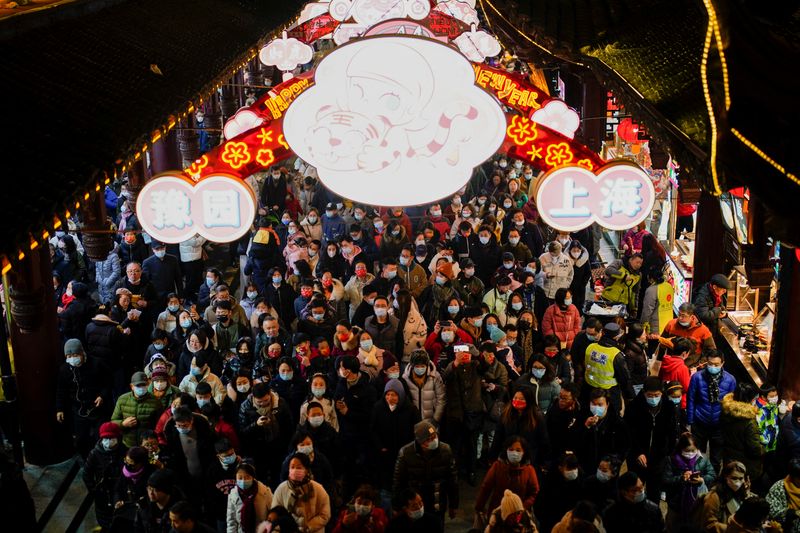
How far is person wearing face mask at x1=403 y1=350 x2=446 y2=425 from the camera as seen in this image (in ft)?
34.0

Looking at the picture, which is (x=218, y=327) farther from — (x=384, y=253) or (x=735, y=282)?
(x=735, y=282)

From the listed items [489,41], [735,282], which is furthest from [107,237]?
[489,41]

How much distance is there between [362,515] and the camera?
826cm

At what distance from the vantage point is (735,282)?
48.7ft

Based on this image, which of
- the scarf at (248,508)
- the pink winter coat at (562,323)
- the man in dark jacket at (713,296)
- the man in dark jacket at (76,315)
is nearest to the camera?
the scarf at (248,508)

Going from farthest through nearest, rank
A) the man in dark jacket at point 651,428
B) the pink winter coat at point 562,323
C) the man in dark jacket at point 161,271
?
1. the man in dark jacket at point 161,271
2. the pink winter coat at point 562,323
3. the man in dark jacket at point 651,428

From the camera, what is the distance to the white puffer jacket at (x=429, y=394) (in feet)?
34.1

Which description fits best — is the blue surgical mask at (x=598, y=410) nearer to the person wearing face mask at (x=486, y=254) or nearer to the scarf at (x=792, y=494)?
the scarf at (x=792, y=494)

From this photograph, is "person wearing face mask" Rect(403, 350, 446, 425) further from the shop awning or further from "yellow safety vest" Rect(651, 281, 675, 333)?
"yellow safety vest" Rect(651, 281, 675, 333)

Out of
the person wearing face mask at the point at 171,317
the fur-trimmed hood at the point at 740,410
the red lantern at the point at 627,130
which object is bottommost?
the fur-trimmed hood at the point at 740,410

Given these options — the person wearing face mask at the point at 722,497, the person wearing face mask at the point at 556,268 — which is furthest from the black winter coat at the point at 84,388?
the person wearing face mask at the point at 722,497

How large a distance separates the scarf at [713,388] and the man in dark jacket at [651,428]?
0.66 m

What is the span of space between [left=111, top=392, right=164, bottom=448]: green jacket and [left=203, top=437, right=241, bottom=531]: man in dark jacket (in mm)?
1110

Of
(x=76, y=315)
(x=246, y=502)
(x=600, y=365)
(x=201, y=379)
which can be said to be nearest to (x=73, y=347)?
(x=201, y=379)
